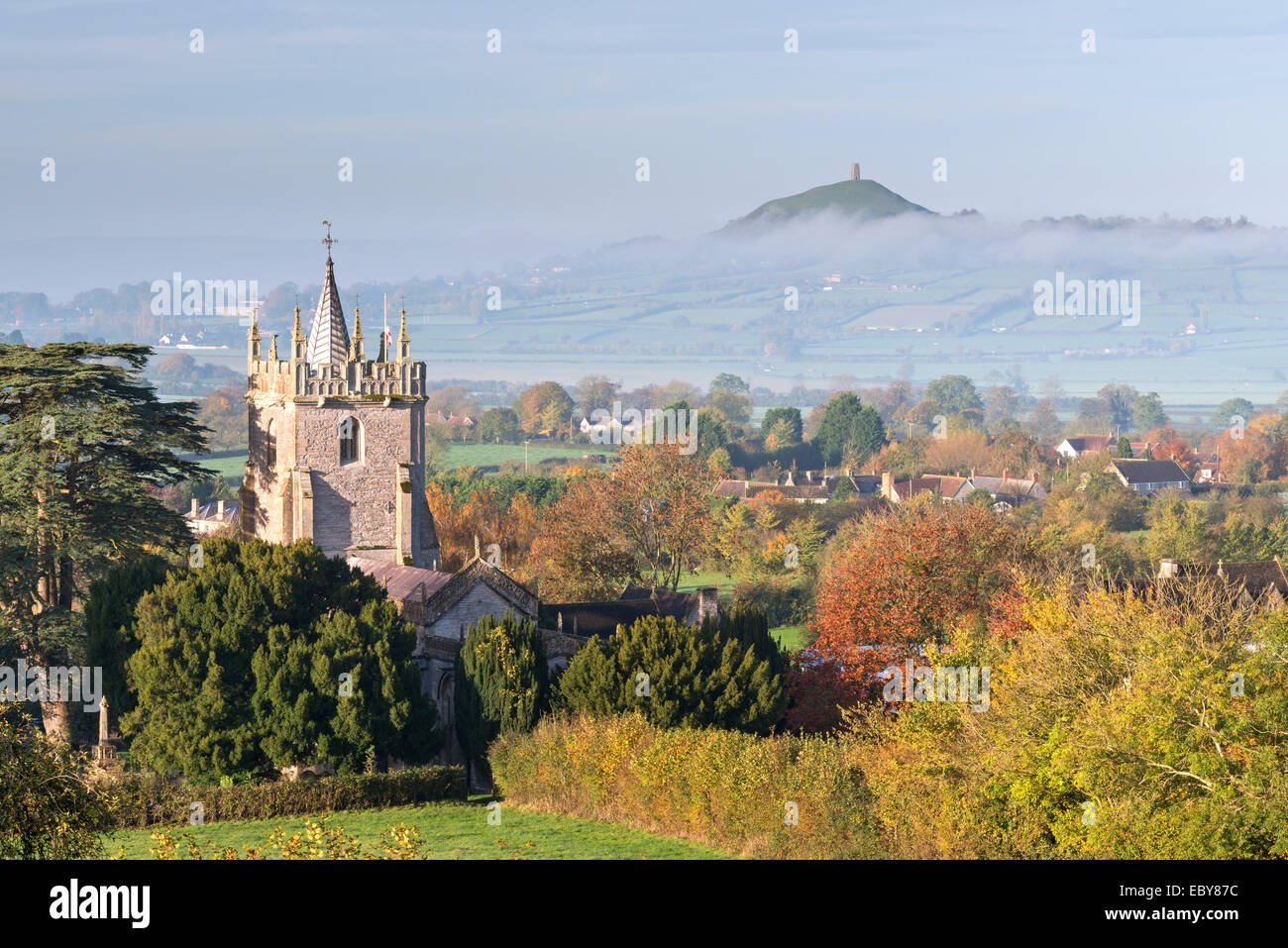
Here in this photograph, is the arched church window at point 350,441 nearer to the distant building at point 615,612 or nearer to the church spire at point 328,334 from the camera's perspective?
the church spire at point 328,334

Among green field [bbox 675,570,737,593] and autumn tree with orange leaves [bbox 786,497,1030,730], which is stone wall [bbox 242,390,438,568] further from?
green field [bbox 675,570,737,593]

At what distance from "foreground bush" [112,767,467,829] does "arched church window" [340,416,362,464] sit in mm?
18553

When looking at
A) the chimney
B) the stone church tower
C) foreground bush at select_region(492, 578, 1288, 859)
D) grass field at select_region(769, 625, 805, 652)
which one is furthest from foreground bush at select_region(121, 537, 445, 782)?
grass field at select_region(769, 625, 805, 652)

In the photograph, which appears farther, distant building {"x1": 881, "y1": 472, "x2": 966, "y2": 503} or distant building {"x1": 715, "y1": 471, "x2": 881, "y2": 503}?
distant building {"x1": 881, "y1": 472, "x2": 966, "y2": 503}

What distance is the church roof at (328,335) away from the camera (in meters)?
63.2

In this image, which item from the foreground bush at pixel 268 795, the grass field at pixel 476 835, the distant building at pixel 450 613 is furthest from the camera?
the distant building at pixel 450 613

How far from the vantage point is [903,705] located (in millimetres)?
41875

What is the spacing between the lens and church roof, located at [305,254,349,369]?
6325 centimetres

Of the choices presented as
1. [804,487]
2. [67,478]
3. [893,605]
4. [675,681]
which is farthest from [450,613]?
[804,487]

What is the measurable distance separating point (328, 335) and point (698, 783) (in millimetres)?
29406

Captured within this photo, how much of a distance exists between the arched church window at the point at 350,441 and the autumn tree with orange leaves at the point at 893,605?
724 inches

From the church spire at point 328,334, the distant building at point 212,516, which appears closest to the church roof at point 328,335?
the church spire at point 328,334

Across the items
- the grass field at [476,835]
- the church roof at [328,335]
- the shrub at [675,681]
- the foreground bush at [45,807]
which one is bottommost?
the grass field at [476,835]

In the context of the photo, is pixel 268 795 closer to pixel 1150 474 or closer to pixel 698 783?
pixel 698 783
